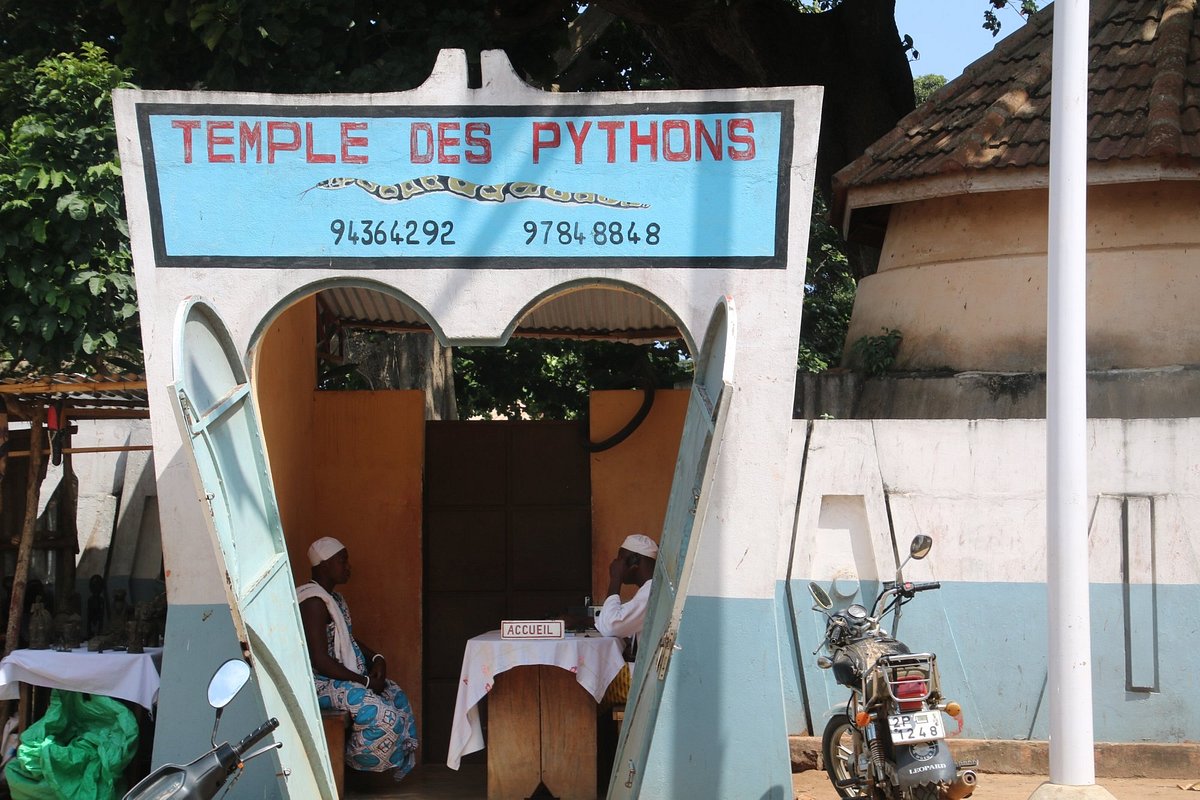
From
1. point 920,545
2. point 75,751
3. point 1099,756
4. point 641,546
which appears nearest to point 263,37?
point 641,546

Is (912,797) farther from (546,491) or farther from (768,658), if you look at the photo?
(546,491)

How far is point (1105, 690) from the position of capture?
7.29 metres

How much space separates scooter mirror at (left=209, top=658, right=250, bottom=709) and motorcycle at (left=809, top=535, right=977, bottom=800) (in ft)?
9.24

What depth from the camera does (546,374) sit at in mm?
15672

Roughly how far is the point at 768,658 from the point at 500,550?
262 cm

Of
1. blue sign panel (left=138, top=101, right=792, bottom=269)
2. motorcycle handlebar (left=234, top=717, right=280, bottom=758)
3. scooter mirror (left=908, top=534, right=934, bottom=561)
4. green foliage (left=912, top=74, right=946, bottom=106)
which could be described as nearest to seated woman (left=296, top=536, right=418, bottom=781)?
blue sign panel (left=138, top=101, right=792, bottom=269)

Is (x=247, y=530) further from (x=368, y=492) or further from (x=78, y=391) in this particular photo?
(x=368, y=492)

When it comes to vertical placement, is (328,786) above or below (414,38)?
below

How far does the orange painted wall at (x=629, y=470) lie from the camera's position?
27.3 ft

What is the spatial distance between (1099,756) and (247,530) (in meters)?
4.83

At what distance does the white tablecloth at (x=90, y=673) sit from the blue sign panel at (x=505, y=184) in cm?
250

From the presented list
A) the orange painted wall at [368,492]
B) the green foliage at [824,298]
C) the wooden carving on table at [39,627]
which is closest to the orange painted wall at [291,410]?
the orange painted wall at [368,492]

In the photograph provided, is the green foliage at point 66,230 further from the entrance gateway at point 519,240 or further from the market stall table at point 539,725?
the market stall table at point 539,725

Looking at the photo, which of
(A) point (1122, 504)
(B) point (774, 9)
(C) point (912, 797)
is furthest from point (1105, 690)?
(B) point (774, 9)
